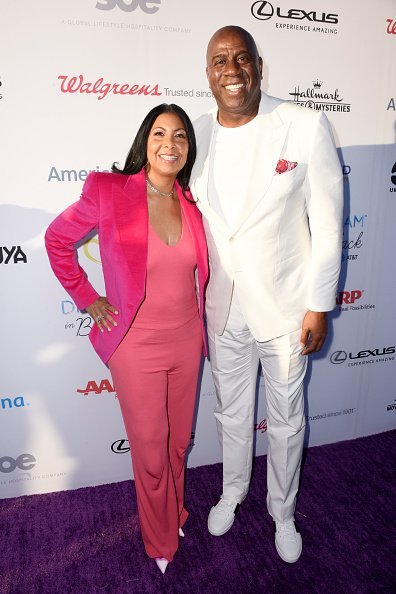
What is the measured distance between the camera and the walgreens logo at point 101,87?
227 cm

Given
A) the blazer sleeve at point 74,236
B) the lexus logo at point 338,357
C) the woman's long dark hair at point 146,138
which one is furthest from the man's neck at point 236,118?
the lexus logo at point 338,357

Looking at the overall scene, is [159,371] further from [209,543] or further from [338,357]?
[338,357]

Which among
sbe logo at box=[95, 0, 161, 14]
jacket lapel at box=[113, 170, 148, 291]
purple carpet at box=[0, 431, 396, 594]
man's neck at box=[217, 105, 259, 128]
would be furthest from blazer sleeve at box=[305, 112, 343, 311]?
purple carpet at box=[0, 431, 396, 594]

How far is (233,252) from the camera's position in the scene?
202 cm

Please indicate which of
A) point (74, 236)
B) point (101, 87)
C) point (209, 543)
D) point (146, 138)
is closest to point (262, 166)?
point (146, 138)

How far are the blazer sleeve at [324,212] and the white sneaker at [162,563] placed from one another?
148 centimetres

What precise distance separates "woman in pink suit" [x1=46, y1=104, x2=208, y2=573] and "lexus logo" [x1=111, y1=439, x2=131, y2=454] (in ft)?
2.43

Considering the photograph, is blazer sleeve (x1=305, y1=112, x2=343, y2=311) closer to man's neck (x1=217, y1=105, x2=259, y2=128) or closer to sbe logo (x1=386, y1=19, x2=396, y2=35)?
man's neck (x1=217, y1=105, x2=259, y2=128)

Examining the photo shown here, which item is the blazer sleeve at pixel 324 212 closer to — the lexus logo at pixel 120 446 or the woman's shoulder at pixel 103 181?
the woman's shoulder at pixel 103 181

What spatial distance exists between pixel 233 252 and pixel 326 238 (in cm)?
41

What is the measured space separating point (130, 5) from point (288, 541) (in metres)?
2.88

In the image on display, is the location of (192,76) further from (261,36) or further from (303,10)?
(303,10)

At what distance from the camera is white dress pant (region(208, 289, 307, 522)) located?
2.16 m

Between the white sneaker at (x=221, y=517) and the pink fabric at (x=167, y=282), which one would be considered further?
the white sneaker at (x=221, y=517)
